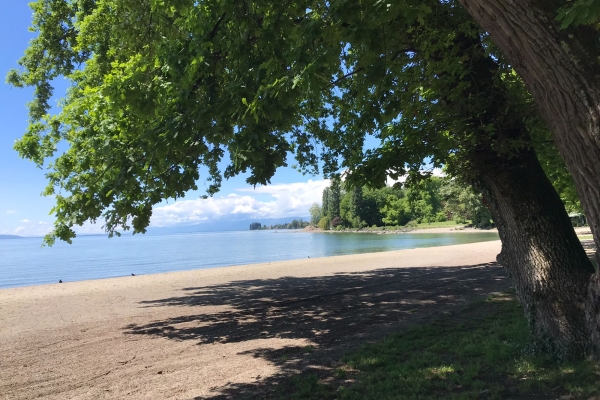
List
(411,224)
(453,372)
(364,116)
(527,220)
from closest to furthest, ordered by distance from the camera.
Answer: (453,372), (527,220), (364,116), (411,224)

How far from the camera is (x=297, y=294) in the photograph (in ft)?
40.8

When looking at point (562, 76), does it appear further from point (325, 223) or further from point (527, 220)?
point (325, 223)

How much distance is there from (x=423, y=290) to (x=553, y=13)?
33.4ft

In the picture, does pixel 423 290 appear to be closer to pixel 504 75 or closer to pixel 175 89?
pixel 504 75

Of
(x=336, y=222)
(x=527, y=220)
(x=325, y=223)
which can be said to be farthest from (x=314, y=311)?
(x=325, y=223)

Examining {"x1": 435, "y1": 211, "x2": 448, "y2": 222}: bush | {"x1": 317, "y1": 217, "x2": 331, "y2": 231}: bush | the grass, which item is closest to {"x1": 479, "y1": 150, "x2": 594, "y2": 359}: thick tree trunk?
the grass

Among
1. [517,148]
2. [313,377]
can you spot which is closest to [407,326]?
[313,377]

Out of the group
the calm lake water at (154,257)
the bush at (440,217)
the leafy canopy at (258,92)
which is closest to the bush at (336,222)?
the bush at (440,217)

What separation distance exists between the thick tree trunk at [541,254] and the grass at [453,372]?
322 mm

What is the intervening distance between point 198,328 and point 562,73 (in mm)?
7605

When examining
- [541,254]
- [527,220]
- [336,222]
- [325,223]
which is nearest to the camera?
[541,254]

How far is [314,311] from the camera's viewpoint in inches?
383

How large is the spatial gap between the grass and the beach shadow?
387 mm

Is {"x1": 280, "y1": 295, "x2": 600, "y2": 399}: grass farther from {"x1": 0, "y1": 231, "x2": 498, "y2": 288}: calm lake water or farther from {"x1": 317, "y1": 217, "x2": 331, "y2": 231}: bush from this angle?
{"x1": 317, "y1": 217, "x2": 331, "y2": 231}: bush
